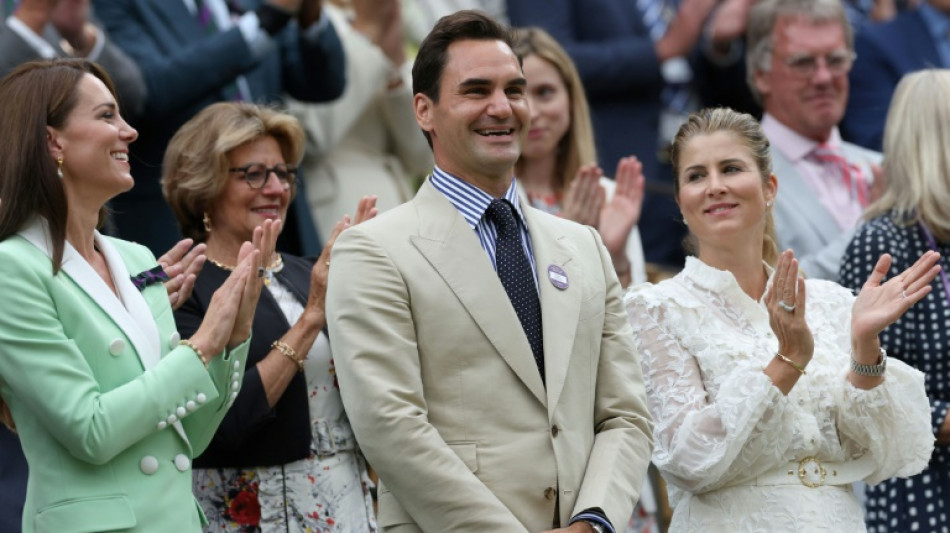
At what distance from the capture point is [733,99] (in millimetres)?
8312

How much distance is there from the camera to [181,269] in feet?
15.2

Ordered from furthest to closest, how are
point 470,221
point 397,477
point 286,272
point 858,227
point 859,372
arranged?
1. point 858,227
2. point 286,272
3. point 859,372
4. point 470,221
5. point 397,477

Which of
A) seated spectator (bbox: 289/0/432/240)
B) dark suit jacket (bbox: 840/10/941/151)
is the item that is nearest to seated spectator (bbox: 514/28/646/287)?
seated spectator (bbox: 289/0/432/240)

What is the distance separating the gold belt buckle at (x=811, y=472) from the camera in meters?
4.51

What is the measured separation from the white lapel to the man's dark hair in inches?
38.7

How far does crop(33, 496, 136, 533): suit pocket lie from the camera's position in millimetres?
3775

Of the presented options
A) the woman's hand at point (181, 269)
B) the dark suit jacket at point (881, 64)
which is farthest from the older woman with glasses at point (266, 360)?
the dark suit jacket at point (881, 64)

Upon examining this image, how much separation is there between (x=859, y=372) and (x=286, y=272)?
1.88 m

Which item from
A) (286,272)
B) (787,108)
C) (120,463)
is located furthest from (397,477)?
(787,108)

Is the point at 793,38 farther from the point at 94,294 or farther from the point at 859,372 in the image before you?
the point at 94,294

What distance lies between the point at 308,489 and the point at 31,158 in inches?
54.9

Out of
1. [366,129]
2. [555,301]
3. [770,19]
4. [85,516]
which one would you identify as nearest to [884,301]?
Answer: [555,301]

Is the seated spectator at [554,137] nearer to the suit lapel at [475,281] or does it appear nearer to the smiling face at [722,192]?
the smiling face at [722,192]

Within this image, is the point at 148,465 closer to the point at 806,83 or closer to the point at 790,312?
the point at 790,312
